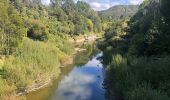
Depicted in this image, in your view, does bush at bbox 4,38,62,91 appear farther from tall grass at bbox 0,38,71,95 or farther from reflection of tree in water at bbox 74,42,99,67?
reflection of tree in water at bbox 74,42,99,67

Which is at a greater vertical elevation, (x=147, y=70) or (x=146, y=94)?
(x=147, y=70)

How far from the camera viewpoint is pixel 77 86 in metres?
51.7

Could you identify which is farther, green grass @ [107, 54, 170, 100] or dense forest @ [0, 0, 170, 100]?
dense forest @ [0, 0, 170, 100]

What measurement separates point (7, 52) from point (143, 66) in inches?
1088

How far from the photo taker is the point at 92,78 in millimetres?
57906

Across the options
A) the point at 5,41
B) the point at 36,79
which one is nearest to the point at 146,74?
the point at 36,79

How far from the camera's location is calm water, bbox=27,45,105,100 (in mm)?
45594

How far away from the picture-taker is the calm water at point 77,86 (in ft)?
150

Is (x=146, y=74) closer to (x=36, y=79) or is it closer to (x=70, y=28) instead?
(x=36, y=79)

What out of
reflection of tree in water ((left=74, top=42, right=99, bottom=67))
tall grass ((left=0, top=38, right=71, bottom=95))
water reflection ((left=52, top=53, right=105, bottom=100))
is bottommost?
water reflection ((left=52, top=53, right=105, bottom=100))

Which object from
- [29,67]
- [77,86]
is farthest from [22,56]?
[77,86]

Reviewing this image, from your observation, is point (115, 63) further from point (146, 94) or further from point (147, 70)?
point (146, 94)

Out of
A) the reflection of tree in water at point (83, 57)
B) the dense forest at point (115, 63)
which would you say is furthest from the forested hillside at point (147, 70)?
the reflection of tree in water at point (83, 57)

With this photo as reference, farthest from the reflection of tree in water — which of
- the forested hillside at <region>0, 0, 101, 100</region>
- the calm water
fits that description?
the forested hillside at <region>0, 0, 101, 100</region>
